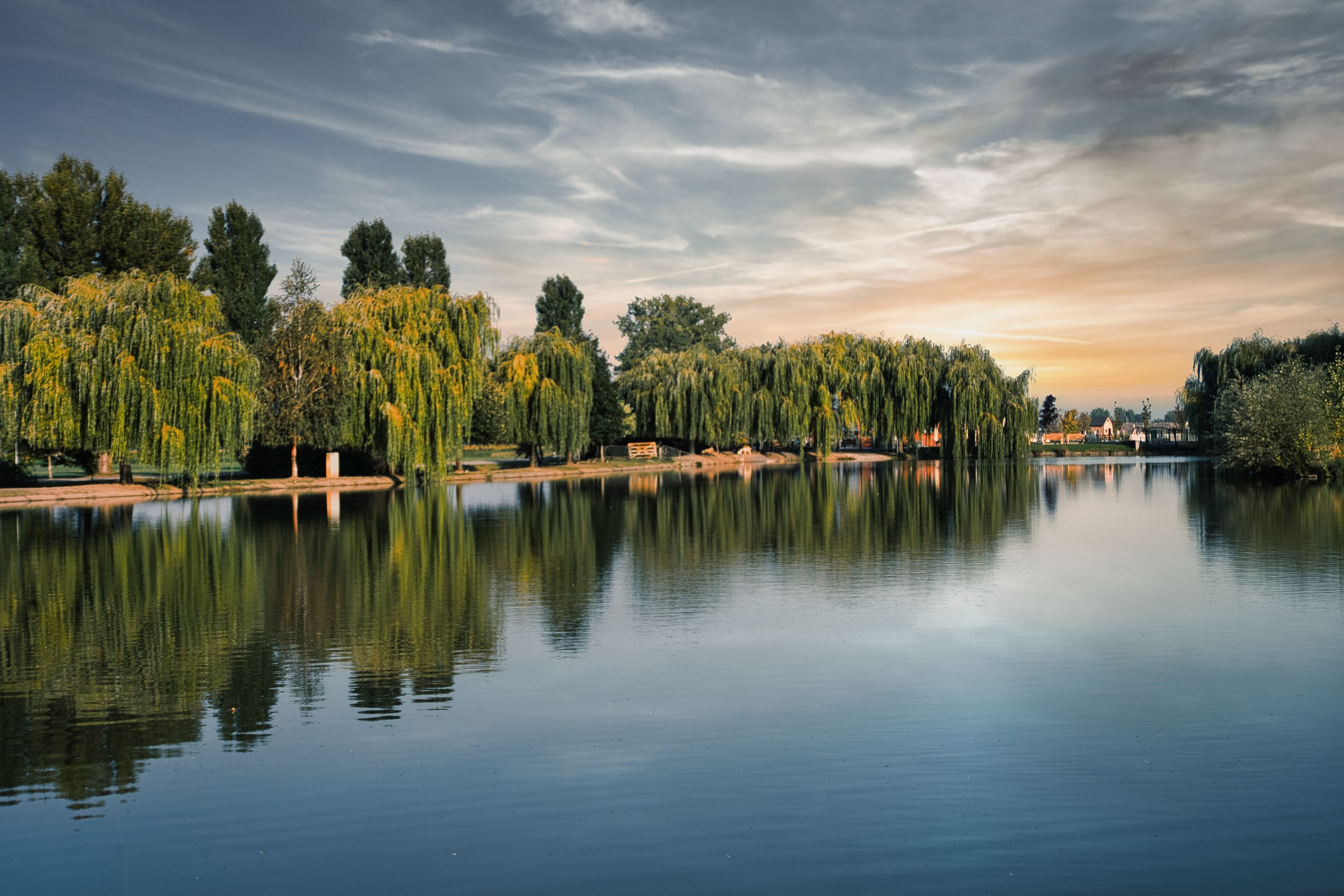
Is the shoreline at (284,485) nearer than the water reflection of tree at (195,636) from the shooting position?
No

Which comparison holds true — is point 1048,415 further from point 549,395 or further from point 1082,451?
point 549,395

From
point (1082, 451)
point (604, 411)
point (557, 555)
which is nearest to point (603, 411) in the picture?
point (604, 411)

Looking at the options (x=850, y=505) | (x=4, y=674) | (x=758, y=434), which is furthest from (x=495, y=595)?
(x=758, y=434)

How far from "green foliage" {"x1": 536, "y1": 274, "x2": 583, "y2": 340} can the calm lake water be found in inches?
2696

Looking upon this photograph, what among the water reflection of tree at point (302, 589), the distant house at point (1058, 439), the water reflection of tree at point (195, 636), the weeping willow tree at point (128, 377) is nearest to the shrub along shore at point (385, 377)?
the weeping willow tree at point (128, 377)

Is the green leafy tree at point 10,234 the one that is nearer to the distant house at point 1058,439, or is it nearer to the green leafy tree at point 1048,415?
the distant house at point 1058,439

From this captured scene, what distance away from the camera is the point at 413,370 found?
44250mm

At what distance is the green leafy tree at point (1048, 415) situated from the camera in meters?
160

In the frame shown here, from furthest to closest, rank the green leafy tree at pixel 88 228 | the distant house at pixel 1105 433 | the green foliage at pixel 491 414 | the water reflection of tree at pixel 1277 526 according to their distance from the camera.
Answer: the distant house at pixel 1105 433
the green foliage at pixel 491 414
the green leafy tree at pixel 88 228
the water reflection of tree at pixel 1277 526

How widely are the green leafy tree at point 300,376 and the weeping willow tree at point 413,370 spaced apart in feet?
2.29

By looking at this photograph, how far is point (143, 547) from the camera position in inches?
892

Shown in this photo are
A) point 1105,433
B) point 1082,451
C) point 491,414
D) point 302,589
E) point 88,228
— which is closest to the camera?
point 302,589

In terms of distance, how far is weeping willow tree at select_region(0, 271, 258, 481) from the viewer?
3506cm

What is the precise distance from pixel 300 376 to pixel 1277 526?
37.0m
